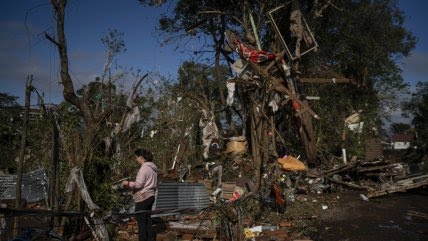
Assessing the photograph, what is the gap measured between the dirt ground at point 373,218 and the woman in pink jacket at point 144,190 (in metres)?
3.16

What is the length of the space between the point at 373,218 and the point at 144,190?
18.1 ft

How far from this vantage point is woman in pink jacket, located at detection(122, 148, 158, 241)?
21.0 ft

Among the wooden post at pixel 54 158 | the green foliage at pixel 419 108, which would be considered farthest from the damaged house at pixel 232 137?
the green foliage at pixel 419 108

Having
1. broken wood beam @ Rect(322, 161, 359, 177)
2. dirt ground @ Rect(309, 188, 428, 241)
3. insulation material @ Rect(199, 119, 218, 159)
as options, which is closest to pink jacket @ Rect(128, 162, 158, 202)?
dirt ground @ Rect(309, 188, 428, 241)

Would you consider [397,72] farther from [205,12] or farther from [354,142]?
[205,12]

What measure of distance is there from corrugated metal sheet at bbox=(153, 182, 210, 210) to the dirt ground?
2.57m

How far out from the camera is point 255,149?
41.4ft

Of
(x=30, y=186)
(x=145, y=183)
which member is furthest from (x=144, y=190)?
(x=30, y=186)

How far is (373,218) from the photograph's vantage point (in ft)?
31.0

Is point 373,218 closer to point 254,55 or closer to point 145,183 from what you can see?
point 145,183

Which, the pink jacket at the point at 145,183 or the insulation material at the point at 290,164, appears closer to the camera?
the pink jacket at the point at 145,183

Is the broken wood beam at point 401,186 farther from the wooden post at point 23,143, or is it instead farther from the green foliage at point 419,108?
the green foliage at point 419,108

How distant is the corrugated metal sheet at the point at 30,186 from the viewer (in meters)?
8.38

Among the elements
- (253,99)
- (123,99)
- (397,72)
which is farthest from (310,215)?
(397,72)
